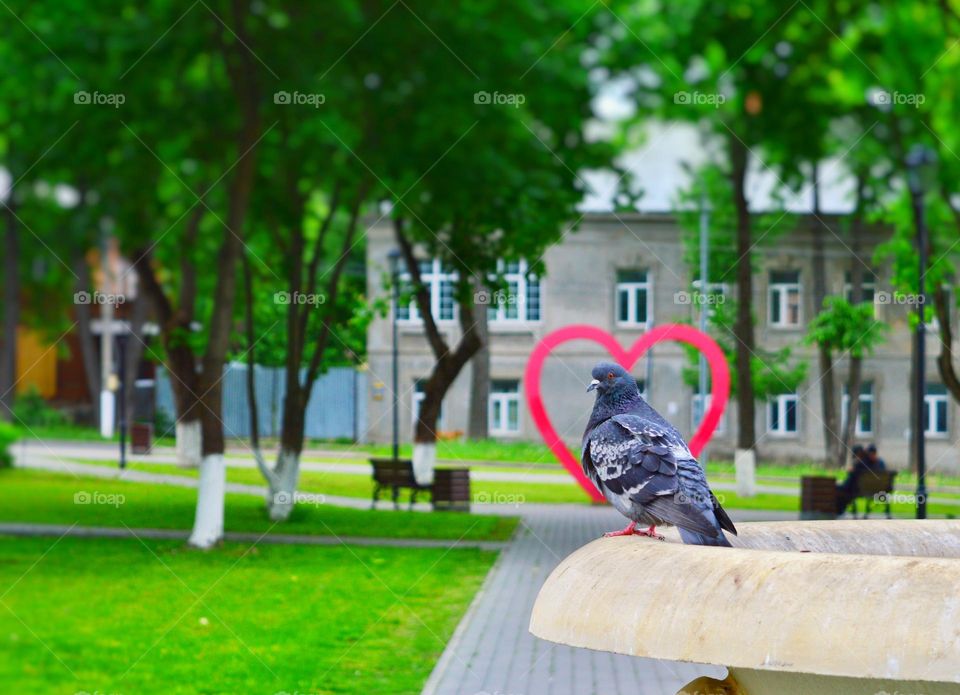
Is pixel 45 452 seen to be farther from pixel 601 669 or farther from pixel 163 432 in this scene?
pixel 601 669

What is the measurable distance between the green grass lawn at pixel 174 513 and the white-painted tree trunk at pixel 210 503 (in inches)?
45.4

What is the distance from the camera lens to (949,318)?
1220 cm

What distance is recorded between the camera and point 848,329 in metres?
13.2

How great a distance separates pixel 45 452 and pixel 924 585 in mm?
10703

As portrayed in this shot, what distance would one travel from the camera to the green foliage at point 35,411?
10.3 metres

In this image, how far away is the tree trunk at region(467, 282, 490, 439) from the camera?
1284 centimetres

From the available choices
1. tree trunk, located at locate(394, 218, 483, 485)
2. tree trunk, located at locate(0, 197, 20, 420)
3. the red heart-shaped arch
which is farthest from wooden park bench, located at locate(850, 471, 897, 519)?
tree trunk, located at locate(0, 197, 20, 420)

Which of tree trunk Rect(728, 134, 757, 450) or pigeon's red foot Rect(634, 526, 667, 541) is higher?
tree trunk Rect(728, 134, 757, 450)

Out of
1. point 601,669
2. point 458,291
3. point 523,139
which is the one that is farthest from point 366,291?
point 601,669

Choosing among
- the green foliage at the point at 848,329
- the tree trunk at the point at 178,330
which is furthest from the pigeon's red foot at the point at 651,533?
the green foliage at the point at 848,329

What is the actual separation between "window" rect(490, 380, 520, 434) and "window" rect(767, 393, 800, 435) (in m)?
2.98

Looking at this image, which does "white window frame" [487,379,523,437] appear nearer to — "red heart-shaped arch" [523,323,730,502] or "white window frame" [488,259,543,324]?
"red heart-shaped arch" [523,323,730,502]

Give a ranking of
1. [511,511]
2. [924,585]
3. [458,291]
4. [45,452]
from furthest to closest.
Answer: [511,511] < [458,291] < [45,452] < [924,585]

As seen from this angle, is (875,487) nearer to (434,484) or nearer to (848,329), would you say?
(848,329)
